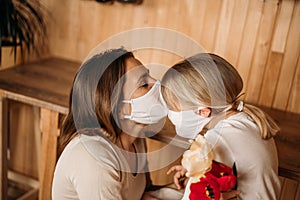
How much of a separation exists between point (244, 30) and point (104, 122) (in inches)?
36.4

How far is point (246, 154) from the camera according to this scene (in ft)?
3.70

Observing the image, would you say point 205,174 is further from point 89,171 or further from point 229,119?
point 89,171

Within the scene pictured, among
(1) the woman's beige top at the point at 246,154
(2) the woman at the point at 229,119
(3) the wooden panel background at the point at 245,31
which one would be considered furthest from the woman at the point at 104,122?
(3) the wooden panel background at the point at 245,31

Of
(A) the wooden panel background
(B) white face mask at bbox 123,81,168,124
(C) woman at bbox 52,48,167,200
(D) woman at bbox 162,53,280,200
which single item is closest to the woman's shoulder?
(C) woman at bbox 52,48,167,200

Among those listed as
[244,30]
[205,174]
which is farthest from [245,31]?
[205,174]

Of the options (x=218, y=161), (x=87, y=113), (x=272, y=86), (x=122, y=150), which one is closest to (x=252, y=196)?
(x=218, y=161)

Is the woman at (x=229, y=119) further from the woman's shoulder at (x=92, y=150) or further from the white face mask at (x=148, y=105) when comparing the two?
the woman's shoulder at (x=92, y=150)

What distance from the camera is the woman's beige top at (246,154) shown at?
3.71ft

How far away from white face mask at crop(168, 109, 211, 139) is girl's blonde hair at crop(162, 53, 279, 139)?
0.15 ft

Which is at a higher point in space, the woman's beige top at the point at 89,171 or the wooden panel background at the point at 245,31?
the wooden panel background at the point at 245,31

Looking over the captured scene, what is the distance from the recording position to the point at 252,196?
3.87ft

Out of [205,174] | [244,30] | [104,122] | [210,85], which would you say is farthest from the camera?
[244,30]

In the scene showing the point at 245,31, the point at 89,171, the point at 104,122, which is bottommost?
the point at 89,171

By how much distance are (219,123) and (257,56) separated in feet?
2.50
